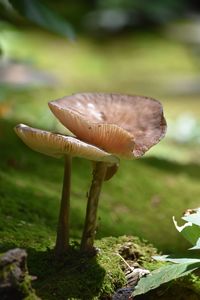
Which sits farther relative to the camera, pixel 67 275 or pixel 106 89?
pixel 106 89

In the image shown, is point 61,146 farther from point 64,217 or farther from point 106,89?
point 106,89

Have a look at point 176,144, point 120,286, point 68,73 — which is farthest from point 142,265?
point 68,73

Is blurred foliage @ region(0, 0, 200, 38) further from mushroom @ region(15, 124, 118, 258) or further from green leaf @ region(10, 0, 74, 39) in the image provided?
mushroom @ region(15, 124, 118, 258)

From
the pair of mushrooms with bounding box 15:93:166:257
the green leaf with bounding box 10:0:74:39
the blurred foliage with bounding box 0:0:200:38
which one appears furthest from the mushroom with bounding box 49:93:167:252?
the blurred foliage with bounding box 0:0:200:38

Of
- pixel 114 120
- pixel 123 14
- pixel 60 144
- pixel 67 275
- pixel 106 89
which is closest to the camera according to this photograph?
pixel 60 144

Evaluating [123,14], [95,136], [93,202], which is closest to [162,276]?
[93,202]
